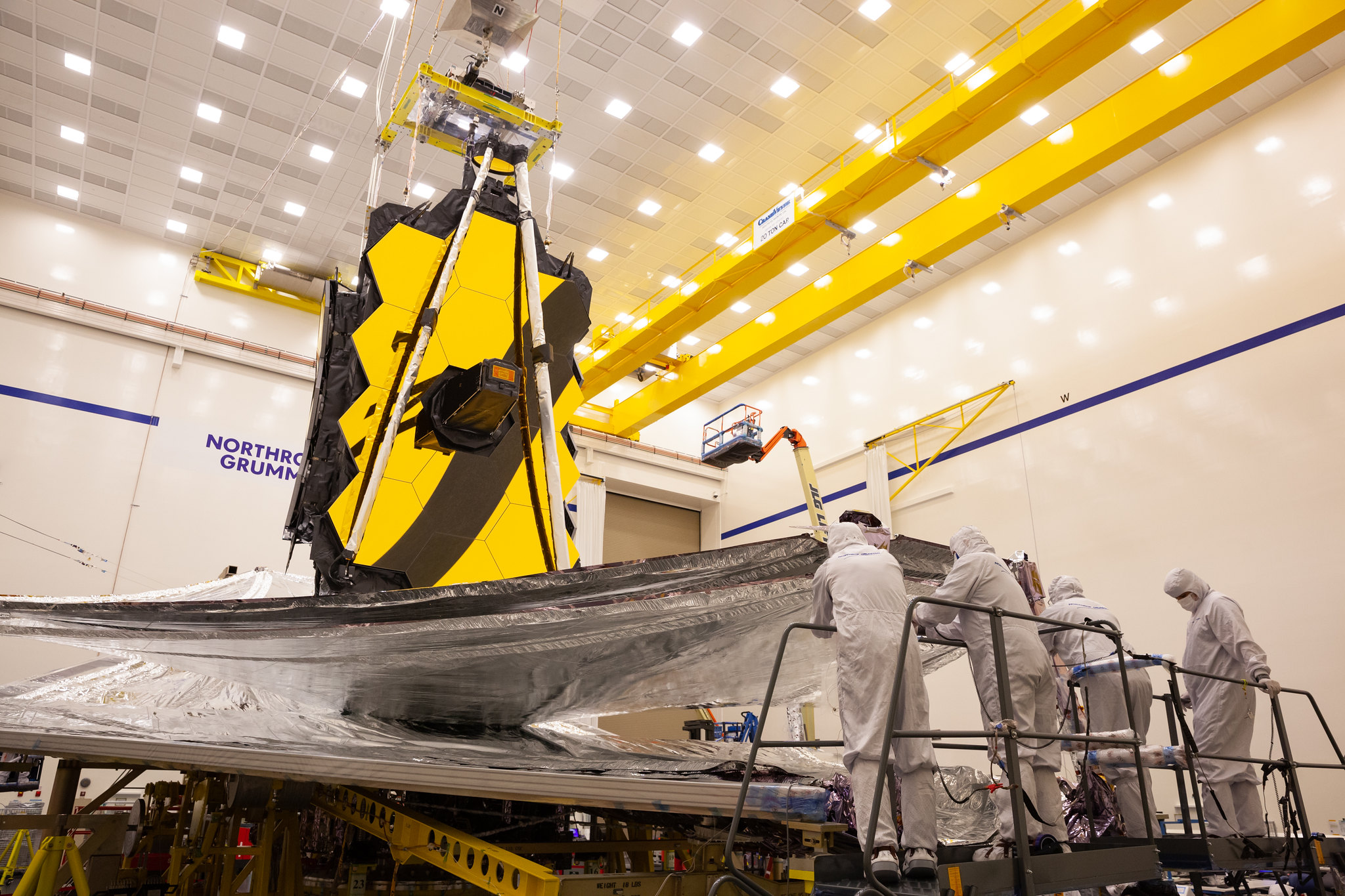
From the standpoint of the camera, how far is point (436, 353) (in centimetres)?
560

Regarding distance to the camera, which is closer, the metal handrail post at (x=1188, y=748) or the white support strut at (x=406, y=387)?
the metal handrail post at (x=1188, y=748)

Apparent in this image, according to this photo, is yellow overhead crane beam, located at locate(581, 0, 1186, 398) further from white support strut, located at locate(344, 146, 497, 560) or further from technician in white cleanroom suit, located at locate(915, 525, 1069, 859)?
technician in white cleanroom suit, located at locate(915, 525, 1069, 859)

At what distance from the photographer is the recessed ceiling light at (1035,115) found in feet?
42.6

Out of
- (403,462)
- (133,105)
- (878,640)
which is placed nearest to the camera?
(878,640)

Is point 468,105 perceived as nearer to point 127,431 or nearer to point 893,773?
point 893,773

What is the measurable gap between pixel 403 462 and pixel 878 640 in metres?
3.21

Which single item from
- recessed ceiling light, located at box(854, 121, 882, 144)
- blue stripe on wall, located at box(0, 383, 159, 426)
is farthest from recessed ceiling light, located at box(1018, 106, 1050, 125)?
blue stripe on wall, located at box(0, 383, 159, 426)

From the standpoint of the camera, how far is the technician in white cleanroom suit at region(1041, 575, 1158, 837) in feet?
16.8

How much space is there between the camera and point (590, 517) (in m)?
18.0

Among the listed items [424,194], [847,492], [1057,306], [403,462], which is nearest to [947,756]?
[847,492]

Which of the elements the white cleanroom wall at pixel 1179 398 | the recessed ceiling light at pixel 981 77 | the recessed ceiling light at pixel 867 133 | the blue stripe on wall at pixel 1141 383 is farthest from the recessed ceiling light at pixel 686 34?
the blue stripe on wall at pixel 1141 383

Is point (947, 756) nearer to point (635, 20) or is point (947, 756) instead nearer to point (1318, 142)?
point (1318, 142)

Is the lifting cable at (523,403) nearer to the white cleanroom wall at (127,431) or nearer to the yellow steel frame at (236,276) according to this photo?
the white cleanroom wall at (127,431)

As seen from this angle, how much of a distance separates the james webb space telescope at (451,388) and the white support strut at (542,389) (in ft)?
0.04
